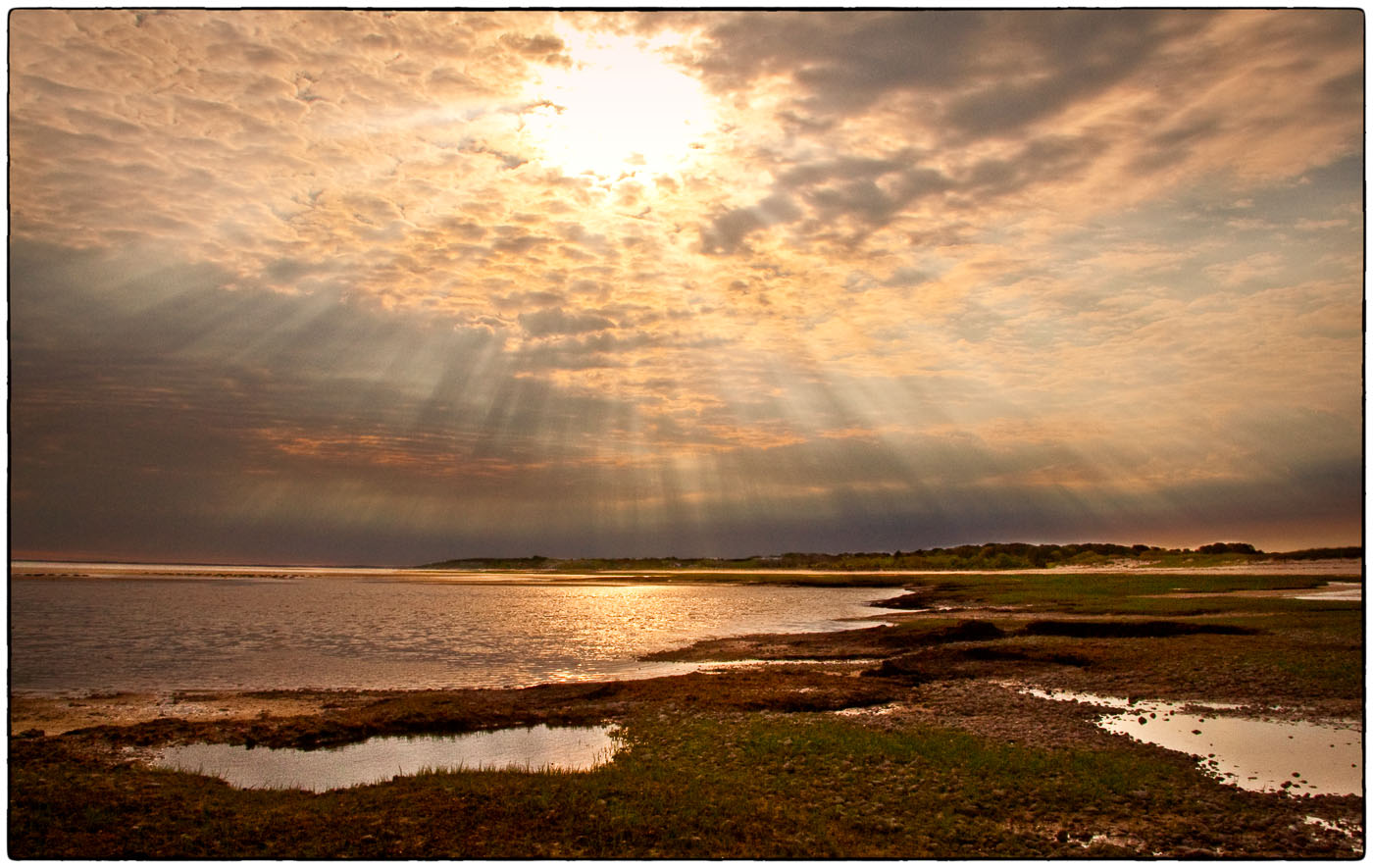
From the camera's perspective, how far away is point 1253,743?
1681cm

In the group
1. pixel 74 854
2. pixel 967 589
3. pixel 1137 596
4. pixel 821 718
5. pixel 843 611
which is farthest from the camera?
pixel 967 589

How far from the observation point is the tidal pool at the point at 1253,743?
14.4 m

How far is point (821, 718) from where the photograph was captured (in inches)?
794

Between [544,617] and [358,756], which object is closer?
[358,756]

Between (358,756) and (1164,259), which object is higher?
(1164,259)

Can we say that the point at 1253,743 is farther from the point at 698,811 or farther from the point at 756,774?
the point at 698,811

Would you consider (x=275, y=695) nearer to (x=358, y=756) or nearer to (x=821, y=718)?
(x=358, y=756)

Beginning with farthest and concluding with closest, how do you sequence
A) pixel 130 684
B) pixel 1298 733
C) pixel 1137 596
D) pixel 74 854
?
pixel 1137 596 < pixel 130 684 < pixel 1298 733 < pixel 74 854

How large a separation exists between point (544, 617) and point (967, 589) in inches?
1893

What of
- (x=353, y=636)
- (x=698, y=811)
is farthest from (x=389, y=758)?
(x=353, y=636)

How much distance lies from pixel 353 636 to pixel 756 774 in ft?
125

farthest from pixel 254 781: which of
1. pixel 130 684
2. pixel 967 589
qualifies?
pixel 967 589

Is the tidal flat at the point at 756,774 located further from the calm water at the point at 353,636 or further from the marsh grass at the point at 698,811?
the calm water at the point at 353,636

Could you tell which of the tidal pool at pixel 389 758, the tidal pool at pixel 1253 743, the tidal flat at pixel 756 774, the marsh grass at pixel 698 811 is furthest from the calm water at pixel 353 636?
the tidal pool at pixel 1253 743
